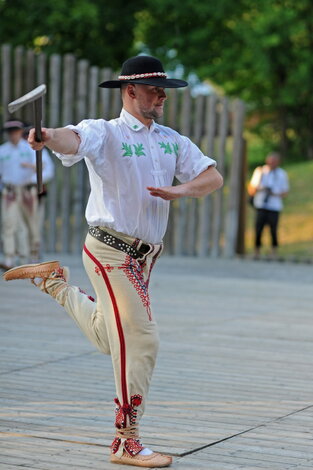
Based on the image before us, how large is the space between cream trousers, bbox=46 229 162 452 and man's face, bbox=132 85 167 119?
577mm

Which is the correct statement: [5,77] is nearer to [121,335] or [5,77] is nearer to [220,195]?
[220,195]

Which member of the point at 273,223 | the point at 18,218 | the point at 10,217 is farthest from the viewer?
the point at 273,223

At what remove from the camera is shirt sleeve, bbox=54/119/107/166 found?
521 cm

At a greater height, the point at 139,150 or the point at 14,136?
the point at 139,150

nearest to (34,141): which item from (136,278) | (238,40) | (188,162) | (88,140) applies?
(88,140)

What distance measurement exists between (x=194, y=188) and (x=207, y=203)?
1305cm

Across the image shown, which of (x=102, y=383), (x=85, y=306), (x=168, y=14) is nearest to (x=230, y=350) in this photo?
(x=102, y=383)

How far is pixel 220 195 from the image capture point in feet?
60.6

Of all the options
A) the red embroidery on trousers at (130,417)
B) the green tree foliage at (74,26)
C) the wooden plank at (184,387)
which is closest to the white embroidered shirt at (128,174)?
the red embroidery on trousers at (130,417)

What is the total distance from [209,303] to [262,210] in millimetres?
6788

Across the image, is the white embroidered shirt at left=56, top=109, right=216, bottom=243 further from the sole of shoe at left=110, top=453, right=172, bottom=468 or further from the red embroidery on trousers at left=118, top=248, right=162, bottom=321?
the sole of shoe at left=110, top=453, right=172, bottom=468

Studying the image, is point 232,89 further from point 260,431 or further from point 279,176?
point 260,431

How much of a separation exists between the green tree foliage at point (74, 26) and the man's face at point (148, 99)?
21.4m

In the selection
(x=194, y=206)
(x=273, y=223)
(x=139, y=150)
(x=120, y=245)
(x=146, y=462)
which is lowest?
(x=273, y=223)
